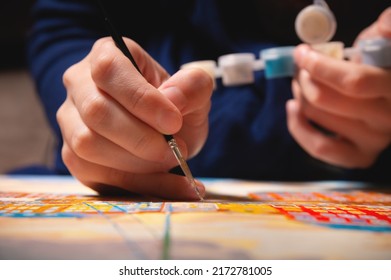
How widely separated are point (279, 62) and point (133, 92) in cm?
17

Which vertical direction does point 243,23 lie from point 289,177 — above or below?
above

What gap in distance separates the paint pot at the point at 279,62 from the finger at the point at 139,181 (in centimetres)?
14

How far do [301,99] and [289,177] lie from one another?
98mm

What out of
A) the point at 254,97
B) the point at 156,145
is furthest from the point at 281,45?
the point at 156,145

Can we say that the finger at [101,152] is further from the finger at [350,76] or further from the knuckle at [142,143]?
the finger at [350,76]

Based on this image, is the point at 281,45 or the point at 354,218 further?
the point at 281,45

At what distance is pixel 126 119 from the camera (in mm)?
240

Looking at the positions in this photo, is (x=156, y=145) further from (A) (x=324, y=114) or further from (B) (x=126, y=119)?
(A) (x=324, y=114)

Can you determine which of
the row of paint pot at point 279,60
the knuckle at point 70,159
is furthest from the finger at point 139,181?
the row of paint pot at point 279,60

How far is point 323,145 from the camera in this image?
364 mm

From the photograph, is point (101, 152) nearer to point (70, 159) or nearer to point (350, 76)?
point (70, 159)

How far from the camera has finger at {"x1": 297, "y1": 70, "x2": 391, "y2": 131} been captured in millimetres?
324

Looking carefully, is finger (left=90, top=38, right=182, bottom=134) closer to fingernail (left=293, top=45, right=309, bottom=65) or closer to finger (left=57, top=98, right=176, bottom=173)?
finger (left=57, top=98, right=176, bottom=173)

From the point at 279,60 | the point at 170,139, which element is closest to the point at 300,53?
the point at 279,60
